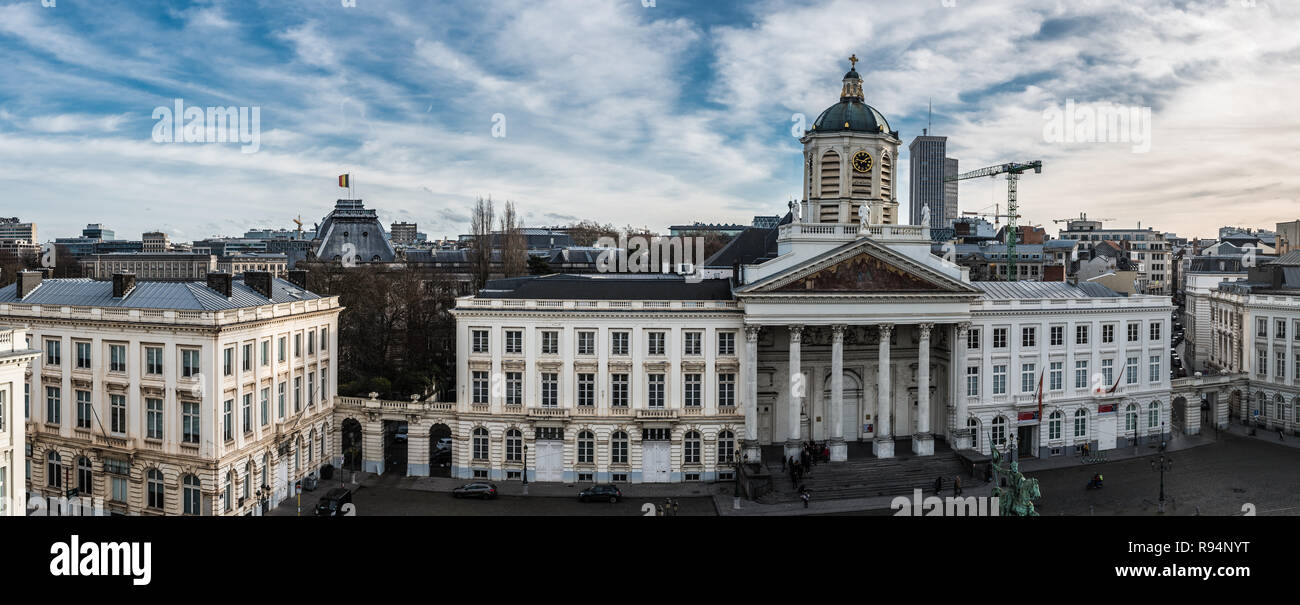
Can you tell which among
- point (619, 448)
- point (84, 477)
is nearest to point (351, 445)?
point (84, 477)

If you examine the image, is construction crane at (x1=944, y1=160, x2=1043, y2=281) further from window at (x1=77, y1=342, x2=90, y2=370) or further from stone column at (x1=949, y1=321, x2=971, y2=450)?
window at (x1=77, y1=342, x2=90, y2=370)

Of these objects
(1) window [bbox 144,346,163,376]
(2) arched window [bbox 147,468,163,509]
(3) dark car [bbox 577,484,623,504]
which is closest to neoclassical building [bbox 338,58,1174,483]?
(3) dark car [bbox 577,484,623,504]

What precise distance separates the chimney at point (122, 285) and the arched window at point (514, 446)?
2237 centimetres

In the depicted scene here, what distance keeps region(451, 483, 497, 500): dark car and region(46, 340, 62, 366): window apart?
868 inches

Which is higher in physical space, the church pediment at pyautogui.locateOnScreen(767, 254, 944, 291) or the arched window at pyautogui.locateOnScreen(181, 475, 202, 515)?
the church pediment at pyautogui.locateOnScreen(767, 254, 944, 291)

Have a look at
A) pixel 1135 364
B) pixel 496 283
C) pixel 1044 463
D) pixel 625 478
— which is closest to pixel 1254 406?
pixel 1135 364

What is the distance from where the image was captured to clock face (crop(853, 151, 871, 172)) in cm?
5906

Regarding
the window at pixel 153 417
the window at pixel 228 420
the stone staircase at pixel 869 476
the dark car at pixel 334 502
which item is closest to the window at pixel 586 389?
the stone staircase at pixel 869 476

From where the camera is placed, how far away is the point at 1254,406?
68.4 m

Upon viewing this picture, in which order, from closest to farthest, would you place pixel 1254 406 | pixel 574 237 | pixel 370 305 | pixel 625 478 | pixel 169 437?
pixel 169 437, pixel 625 478, pixel 1254 406, pixel 370 305, pixel 574 237

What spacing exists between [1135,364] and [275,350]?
191 feet

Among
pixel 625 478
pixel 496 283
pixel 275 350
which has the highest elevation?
pixel 496 283
